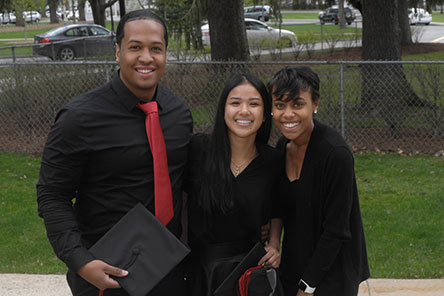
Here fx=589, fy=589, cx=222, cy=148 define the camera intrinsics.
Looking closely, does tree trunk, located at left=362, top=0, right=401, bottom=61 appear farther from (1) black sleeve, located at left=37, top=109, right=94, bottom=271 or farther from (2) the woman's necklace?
(1) black sleeve, located at left=37, top=109, right=94, bottom=271

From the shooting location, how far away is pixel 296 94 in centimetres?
265

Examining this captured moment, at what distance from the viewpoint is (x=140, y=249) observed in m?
2.46

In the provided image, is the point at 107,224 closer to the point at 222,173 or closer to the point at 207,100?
the point at 222,173

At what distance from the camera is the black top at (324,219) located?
2.59m

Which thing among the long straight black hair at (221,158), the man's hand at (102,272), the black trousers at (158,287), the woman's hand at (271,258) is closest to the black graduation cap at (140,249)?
the man's hand at (102,272)

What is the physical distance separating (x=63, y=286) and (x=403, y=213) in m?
3.41

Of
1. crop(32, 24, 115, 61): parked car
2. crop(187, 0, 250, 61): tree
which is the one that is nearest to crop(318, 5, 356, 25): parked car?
crop(32, 24, 115, 61): parked car

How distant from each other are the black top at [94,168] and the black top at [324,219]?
22.8 inches

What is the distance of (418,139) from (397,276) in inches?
176

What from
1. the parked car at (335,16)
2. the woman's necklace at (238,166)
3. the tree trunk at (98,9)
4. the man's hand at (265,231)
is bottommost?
the man's hand at (265,231)

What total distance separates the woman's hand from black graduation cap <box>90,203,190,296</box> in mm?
432

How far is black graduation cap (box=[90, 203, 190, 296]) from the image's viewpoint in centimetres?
243

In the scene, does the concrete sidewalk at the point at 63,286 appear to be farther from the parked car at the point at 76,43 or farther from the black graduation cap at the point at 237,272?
the parked car at the point at 76,43

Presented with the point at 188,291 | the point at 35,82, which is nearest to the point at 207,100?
the point at 35,82
